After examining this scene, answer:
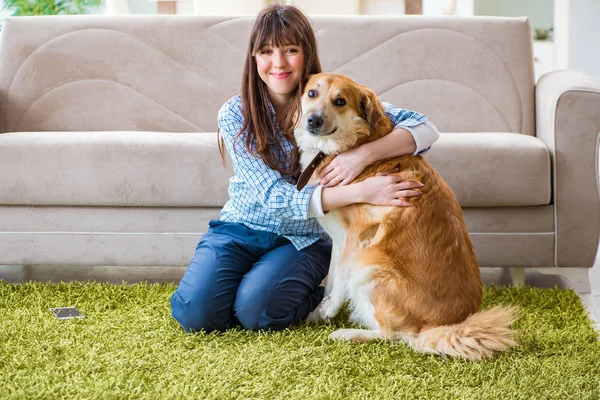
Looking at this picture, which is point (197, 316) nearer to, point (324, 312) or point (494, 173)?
point (324, 312)

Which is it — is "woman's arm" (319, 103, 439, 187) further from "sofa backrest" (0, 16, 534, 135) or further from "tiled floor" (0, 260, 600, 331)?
"sofa backrest" (0, 16, 534, 135)

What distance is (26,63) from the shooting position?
299 cm

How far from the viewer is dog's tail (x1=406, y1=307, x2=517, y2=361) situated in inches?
65.6

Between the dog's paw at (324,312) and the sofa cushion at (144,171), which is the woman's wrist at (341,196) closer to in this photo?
the dog's paw at (324,312)

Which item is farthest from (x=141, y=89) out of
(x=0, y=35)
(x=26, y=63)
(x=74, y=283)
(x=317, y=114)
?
(x=317, y=114)

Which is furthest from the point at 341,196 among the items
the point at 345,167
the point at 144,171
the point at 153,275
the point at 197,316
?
the point at 153,275

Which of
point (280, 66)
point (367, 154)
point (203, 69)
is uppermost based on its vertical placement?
point (280, 66)

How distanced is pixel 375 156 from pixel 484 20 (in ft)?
5.18

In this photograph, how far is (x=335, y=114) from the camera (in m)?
1.76

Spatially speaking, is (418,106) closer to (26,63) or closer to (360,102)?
(360,102)

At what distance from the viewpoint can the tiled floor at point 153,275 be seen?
2486 mm

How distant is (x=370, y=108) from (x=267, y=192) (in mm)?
378

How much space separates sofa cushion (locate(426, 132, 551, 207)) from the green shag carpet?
45cm

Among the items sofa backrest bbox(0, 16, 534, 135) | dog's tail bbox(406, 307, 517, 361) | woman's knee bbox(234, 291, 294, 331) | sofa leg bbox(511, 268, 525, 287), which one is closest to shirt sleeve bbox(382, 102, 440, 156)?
dog's tail bbox(406, 307, 517, 361)
